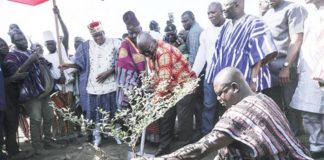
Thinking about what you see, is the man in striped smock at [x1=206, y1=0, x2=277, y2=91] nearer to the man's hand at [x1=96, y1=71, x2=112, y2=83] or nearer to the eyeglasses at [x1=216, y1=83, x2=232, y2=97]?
the eyeglasses at [x1=216, y1=83, x2=232, y2=97]

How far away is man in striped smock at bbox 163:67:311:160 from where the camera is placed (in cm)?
227

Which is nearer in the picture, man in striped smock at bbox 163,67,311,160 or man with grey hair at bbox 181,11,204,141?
man in striped smock at bbox 163,67,311,160

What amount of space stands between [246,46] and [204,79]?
4.91 feet

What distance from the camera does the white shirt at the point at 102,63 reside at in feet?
18.8

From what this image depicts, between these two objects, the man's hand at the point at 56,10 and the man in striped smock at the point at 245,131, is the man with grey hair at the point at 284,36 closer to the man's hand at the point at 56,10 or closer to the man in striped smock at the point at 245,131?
the man in striped smock at the point at 245,131

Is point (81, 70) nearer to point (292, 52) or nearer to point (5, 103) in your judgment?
point (5, 103)

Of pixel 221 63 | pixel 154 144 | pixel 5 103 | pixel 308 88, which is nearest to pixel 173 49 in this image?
pixel 221 63

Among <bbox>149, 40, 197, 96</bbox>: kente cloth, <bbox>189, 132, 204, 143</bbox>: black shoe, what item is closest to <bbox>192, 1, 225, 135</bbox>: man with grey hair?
<bbox>189, 132, 204, 143</bbox>: black shoe

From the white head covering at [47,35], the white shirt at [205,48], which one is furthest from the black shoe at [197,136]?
the white head covering at [47,35]

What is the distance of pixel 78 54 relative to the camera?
19.3ft

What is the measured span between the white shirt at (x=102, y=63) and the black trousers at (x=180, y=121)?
1097 mm

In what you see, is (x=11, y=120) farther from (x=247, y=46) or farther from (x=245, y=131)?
(x=245, y=131)

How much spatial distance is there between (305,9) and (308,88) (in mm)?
962

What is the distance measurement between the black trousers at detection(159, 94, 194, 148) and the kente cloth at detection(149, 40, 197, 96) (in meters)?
0.47
